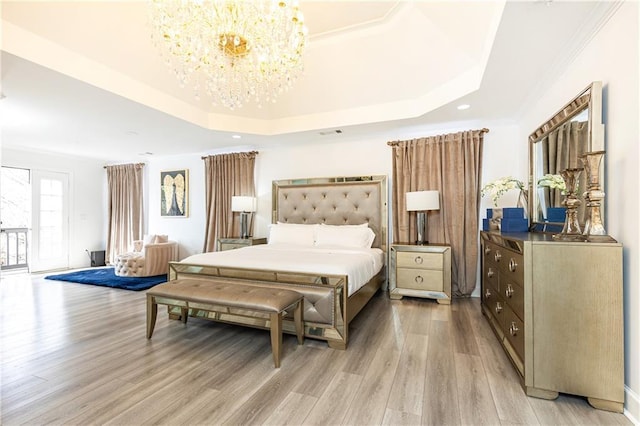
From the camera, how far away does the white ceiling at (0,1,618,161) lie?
2.20 m

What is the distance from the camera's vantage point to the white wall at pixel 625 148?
1.56 m

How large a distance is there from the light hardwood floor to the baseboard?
0.14ft

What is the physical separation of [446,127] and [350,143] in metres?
1.41

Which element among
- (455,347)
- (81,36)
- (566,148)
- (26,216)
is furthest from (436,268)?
(26,216)

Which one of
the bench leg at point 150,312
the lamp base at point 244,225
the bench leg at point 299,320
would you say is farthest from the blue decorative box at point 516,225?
the lamp base at point 244,225

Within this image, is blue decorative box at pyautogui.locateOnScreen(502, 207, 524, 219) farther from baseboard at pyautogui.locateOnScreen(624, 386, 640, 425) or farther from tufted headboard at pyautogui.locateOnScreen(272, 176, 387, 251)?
tufted headboard at pyautogui.locateOnScreen(272, 176, 387, 251)

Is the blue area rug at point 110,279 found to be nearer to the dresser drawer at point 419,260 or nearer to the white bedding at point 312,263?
the white bedding at point 312,263

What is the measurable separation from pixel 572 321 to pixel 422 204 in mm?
2223

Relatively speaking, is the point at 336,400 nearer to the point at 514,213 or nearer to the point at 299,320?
the point at 299,320

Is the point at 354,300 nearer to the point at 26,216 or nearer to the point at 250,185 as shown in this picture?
the point at 250,185

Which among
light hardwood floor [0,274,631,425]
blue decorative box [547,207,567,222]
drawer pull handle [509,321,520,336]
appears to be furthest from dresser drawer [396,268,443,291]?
drawer pull handle [509,321,520,336]

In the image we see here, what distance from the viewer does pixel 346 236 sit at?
3939mm

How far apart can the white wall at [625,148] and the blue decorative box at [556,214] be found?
1.55 feet

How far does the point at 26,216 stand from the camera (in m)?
5.78
